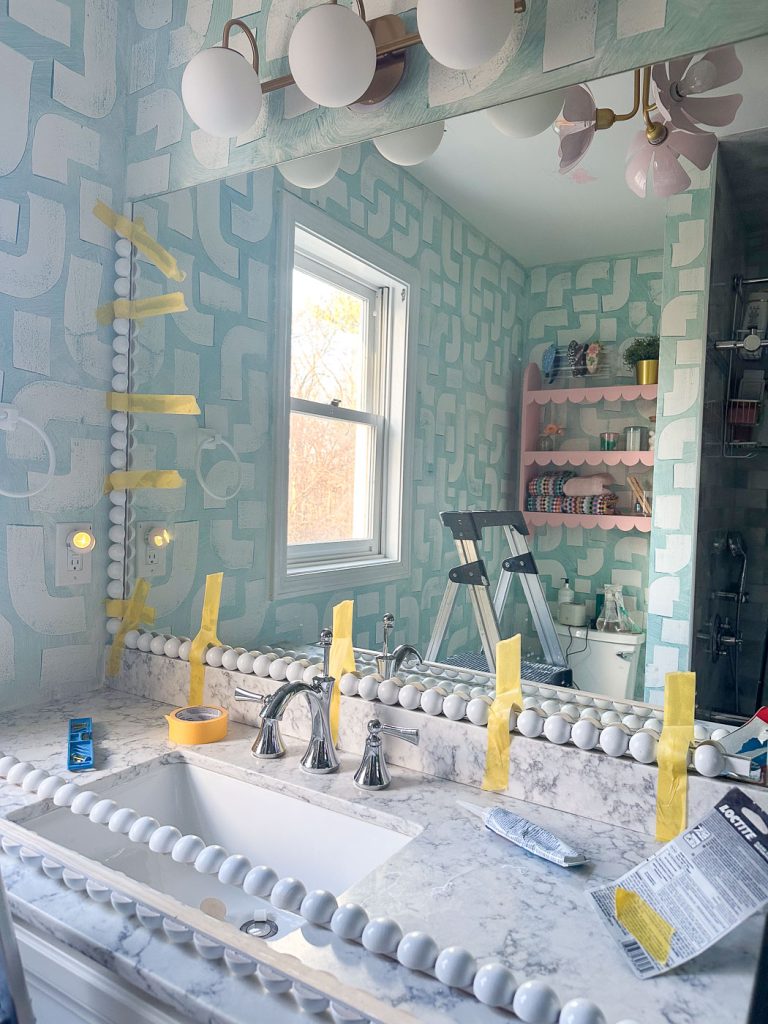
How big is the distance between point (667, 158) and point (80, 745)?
125cm

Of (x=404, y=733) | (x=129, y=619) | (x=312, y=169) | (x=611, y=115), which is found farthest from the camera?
(x=129, y=619)

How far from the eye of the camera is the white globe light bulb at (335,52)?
1115 millimetres

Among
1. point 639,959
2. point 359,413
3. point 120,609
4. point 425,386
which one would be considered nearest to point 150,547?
point 120,609

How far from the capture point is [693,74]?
0.93 metres

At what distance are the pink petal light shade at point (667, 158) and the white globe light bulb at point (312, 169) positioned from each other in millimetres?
545

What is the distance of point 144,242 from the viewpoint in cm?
155

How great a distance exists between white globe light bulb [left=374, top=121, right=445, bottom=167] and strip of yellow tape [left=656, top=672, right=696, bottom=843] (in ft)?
2.96

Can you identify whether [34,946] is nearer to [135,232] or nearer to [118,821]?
[118,821]

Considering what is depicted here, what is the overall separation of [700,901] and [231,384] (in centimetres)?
117

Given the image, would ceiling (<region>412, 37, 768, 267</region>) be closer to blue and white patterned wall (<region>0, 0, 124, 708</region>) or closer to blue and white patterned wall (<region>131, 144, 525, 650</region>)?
blue and white patterned wall (<region>131, 144, 525, 650</region>)

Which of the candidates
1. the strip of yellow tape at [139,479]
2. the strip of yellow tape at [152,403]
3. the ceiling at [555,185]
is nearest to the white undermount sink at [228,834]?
the strip of yellow tape at [139,479]

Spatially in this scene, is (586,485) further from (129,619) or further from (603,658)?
(129,619)

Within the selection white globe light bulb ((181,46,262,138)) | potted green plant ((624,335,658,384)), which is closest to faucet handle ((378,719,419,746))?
potted green plant ((624,335,658,384))

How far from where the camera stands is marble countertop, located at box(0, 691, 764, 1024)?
2.07ft
